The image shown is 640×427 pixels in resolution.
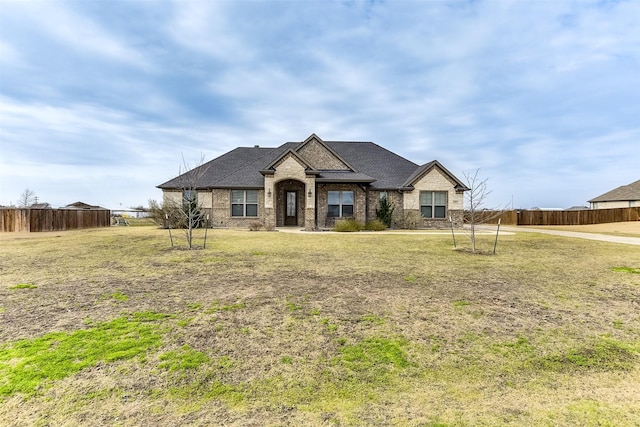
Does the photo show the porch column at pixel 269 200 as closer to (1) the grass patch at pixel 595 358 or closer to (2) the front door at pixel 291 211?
(2) the front door at pixel 291 211

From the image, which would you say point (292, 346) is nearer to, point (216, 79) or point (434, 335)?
point (434, 335)

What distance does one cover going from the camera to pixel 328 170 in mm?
25234

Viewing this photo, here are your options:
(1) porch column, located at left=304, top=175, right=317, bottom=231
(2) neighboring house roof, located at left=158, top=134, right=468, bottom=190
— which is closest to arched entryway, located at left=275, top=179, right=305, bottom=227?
(2) neighboring house roof, located at left=158, top=134, right=468, bottom=190

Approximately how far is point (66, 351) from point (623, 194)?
61301mm

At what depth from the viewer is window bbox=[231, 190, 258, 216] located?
973 inches

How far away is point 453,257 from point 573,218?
3387 centimetres

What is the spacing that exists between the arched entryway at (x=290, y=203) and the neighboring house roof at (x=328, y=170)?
1820 mm

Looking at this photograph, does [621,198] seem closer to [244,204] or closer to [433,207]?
[433,207]

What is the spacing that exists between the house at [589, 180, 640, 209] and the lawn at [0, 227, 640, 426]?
4741 cm

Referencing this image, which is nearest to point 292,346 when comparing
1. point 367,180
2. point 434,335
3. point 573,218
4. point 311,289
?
point 434,335

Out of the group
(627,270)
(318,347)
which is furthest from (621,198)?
(318,347)

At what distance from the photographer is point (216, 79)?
22.6 m

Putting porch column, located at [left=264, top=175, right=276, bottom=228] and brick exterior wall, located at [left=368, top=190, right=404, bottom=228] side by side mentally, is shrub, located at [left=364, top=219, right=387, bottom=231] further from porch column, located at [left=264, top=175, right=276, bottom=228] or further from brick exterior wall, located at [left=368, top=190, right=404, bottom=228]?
porch column, located at [left=264, top=175, right=276, bottom=228]

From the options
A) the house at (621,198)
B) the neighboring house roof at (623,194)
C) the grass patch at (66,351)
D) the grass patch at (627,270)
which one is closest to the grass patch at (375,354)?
the grass patch at (66,351)
